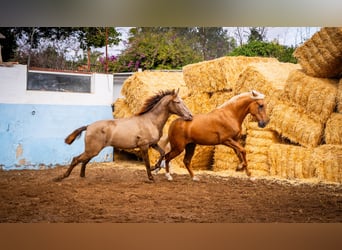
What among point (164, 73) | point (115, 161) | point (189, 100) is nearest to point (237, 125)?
point (189, 100)

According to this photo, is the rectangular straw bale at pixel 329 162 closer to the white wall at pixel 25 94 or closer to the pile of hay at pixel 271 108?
the pile of hay at pixel 271 108

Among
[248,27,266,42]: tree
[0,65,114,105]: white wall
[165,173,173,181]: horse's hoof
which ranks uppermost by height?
[248,27,266,42]: tree

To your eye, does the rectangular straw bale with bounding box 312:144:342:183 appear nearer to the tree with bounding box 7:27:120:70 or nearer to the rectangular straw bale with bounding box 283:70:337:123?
the rectangular straw bale with bounding box 283:70:337:123

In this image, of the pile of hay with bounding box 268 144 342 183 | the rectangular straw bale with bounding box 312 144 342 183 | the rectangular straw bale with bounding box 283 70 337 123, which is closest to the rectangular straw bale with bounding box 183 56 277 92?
the rectangular straw bale with bounding box 283 70 337 123

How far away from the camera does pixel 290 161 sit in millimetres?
4449

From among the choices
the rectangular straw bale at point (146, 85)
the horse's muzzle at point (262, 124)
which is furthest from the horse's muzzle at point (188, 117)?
the horse's muzzle at point (262, 124)

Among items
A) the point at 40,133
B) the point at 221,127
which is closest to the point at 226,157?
the point at 221,127

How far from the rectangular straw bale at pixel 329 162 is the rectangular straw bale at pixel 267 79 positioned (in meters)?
0.62

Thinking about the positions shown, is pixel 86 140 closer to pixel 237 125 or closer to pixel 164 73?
pixel 164 73

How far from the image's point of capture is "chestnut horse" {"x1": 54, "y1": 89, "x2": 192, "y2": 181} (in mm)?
4492

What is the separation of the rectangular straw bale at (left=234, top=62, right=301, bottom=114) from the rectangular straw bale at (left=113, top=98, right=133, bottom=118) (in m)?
1.10

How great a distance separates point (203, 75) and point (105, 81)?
39.8 inches

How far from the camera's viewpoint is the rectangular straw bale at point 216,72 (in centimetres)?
473
